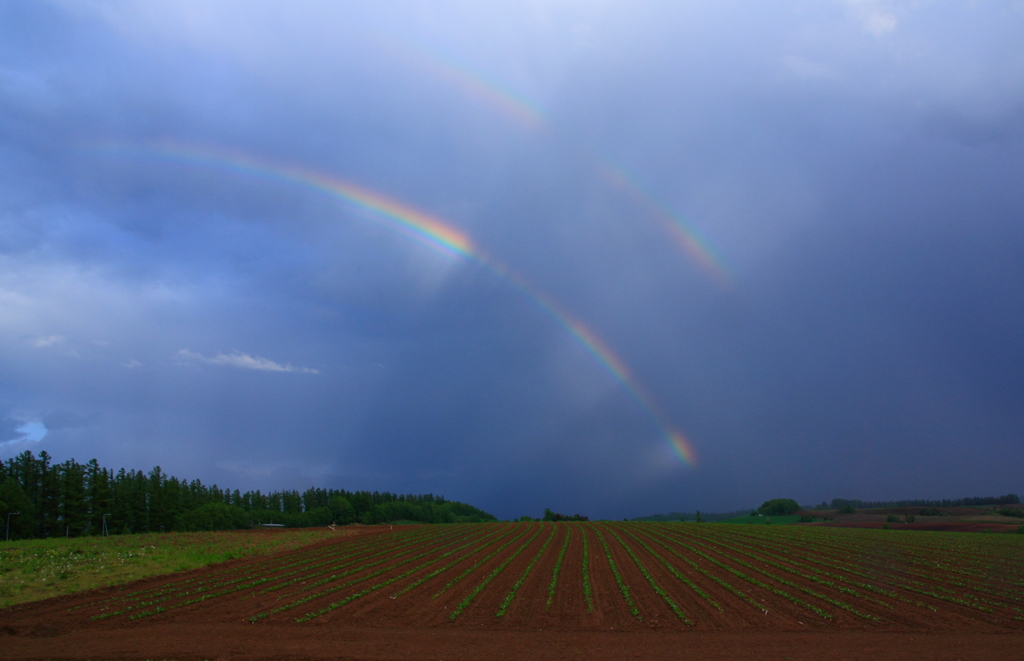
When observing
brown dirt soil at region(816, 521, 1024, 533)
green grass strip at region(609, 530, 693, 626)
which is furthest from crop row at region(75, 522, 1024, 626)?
brown dirt soil at region(816, 521, 1024, 533)

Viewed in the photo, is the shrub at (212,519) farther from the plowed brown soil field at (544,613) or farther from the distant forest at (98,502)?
the plowed brown soil field at (544,613)

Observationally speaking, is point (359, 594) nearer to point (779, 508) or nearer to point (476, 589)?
point (476, 589)

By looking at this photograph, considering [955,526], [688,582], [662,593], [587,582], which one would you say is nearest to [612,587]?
[587,582]

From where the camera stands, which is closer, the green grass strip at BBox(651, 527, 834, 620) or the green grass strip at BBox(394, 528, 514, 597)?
the green grass strip at BBox(651, 527, 834, 620)

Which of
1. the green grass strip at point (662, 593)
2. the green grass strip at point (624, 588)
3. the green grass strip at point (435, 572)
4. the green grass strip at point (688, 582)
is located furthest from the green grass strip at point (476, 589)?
the green grass strip at point (688, 582)

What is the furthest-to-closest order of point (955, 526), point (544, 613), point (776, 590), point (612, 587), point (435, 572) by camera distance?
point (955, 526), point (435, 572), point (612, 587), point (776, 590), point (544, 613)

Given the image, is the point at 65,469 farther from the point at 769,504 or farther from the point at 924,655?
the point at 769,504

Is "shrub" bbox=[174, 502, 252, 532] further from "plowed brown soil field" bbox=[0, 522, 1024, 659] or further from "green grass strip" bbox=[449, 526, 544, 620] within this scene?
"green grass strip" bbox=[449, 526, 544, 620]

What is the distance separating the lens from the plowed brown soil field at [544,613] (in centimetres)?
1642

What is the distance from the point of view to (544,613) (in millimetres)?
20391

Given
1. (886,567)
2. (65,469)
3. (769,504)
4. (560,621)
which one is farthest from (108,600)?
(769,504)

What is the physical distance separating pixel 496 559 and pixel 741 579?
53.1 ft

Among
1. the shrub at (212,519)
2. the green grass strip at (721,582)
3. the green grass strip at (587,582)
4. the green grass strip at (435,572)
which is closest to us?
the green grass strip at (587,582)

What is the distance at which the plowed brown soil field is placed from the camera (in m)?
16.4
